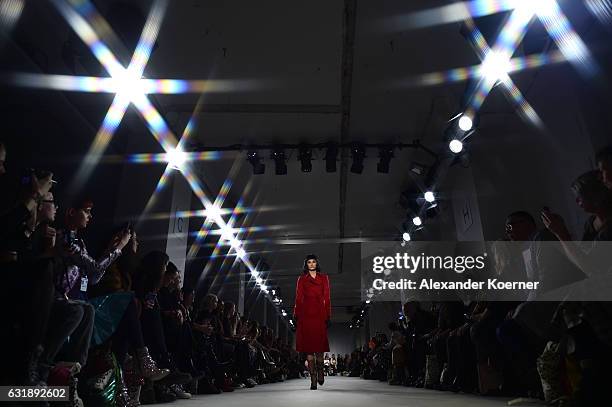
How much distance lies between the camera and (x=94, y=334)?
2.28 m

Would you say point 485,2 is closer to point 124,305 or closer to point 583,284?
point 583,284

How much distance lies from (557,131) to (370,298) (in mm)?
15142

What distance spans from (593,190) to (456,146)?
15.0 ft

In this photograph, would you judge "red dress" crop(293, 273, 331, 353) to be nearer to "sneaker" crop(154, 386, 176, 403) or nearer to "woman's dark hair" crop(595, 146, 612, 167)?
"sneaker" crop(154, 386, 176, 403)

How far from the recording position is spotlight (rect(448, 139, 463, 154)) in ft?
21.6

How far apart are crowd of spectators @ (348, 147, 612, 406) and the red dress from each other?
124 centimetres

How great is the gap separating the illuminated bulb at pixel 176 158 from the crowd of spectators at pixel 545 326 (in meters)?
4.85

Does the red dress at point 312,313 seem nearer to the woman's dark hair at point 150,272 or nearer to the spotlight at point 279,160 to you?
the woman's dark hair at point 150,272

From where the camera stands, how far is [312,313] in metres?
4.96

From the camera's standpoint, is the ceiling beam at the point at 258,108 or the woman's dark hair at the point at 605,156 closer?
the woman's dark hair at the point at 605,156

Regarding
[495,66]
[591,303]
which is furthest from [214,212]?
[591,303]

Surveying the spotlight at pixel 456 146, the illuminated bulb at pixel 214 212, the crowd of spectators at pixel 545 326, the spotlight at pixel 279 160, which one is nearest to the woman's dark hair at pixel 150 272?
the crowd of spectators at pixel 545 326

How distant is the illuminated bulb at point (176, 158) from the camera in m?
7.26

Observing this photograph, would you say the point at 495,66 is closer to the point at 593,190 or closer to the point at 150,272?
the point at 593,190
